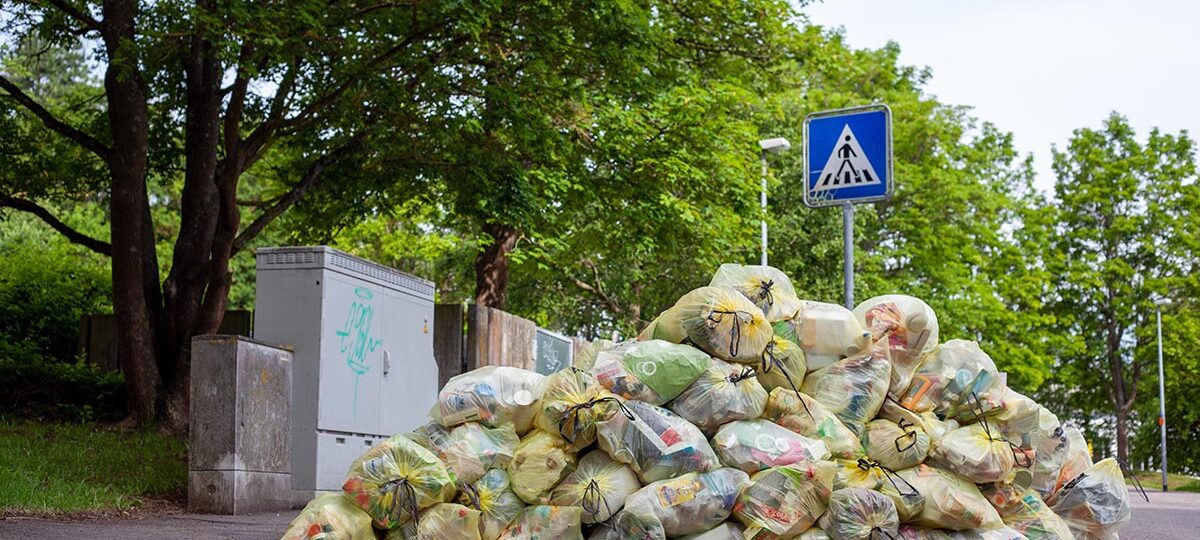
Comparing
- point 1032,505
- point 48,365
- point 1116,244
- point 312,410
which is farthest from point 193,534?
point 1116,244

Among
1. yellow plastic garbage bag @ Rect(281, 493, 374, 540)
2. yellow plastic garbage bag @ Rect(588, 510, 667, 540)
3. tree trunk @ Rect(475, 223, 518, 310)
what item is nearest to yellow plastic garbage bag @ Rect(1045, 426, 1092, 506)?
yellow plastic garbage bag @ Rect(588, 510, 667, 540)

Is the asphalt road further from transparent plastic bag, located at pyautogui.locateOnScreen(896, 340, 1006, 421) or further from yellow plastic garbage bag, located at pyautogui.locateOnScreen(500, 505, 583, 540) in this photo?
transparent plastic bag, located at pyautogui.locateOnScreen(896, 340, 1006, 421)

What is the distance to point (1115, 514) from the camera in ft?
19.8

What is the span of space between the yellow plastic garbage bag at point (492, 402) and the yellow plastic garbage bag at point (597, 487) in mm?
386

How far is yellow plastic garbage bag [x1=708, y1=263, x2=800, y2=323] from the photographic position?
5.81 meters

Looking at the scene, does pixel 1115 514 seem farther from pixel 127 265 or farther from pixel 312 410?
pixel 127 265

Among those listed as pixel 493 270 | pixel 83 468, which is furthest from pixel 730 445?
pixel 493 270

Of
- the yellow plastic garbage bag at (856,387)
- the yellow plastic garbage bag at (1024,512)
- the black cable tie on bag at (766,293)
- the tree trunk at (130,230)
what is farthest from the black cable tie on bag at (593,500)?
the tree trunk at (130,230)

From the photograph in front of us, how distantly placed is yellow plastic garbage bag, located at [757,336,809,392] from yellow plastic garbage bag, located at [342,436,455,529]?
4.72 feet

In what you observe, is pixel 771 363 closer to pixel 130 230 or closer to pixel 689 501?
pixel 689 501

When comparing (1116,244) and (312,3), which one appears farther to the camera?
(1116,244)

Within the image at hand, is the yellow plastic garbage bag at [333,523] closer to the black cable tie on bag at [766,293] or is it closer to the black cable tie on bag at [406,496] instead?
the black cable tie on bag at [406,496]

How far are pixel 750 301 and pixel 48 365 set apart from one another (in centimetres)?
1080

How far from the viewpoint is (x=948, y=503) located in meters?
5.18
